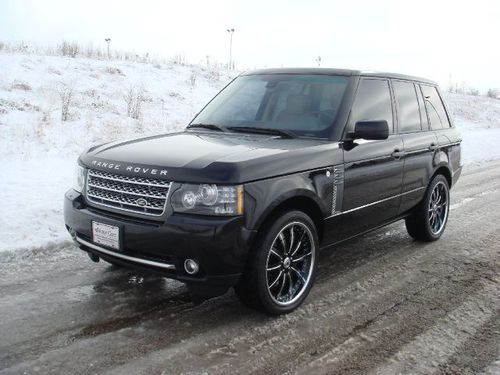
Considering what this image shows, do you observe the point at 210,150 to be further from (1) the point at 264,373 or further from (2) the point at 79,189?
(1) the point at 264,373

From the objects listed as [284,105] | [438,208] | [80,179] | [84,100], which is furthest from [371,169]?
[84,100]

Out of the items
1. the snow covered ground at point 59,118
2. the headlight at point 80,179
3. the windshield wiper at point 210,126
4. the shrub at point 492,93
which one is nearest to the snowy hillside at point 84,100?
the snow covered ground at point 59,118

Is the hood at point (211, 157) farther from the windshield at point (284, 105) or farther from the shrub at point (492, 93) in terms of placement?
the shrub at point (492, 93)

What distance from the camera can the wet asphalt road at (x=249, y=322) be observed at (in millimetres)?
3018

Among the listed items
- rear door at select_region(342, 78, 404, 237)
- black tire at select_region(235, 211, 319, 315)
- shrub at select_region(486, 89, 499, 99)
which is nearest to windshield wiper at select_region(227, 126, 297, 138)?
rear door at select_region(342, 78, 404, 237)

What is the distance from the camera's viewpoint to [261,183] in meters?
3.34

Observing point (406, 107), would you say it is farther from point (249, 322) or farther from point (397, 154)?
point (249, 322)

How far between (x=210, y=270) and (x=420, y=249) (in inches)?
122

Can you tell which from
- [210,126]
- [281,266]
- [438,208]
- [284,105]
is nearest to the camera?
[281,266]

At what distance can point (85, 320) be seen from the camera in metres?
3.47

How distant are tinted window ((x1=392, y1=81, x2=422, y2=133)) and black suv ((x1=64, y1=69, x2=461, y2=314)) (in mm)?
14

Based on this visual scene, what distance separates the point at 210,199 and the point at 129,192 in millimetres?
613

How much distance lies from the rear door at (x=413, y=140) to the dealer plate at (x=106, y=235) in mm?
2930

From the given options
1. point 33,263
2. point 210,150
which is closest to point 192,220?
point 210,150
